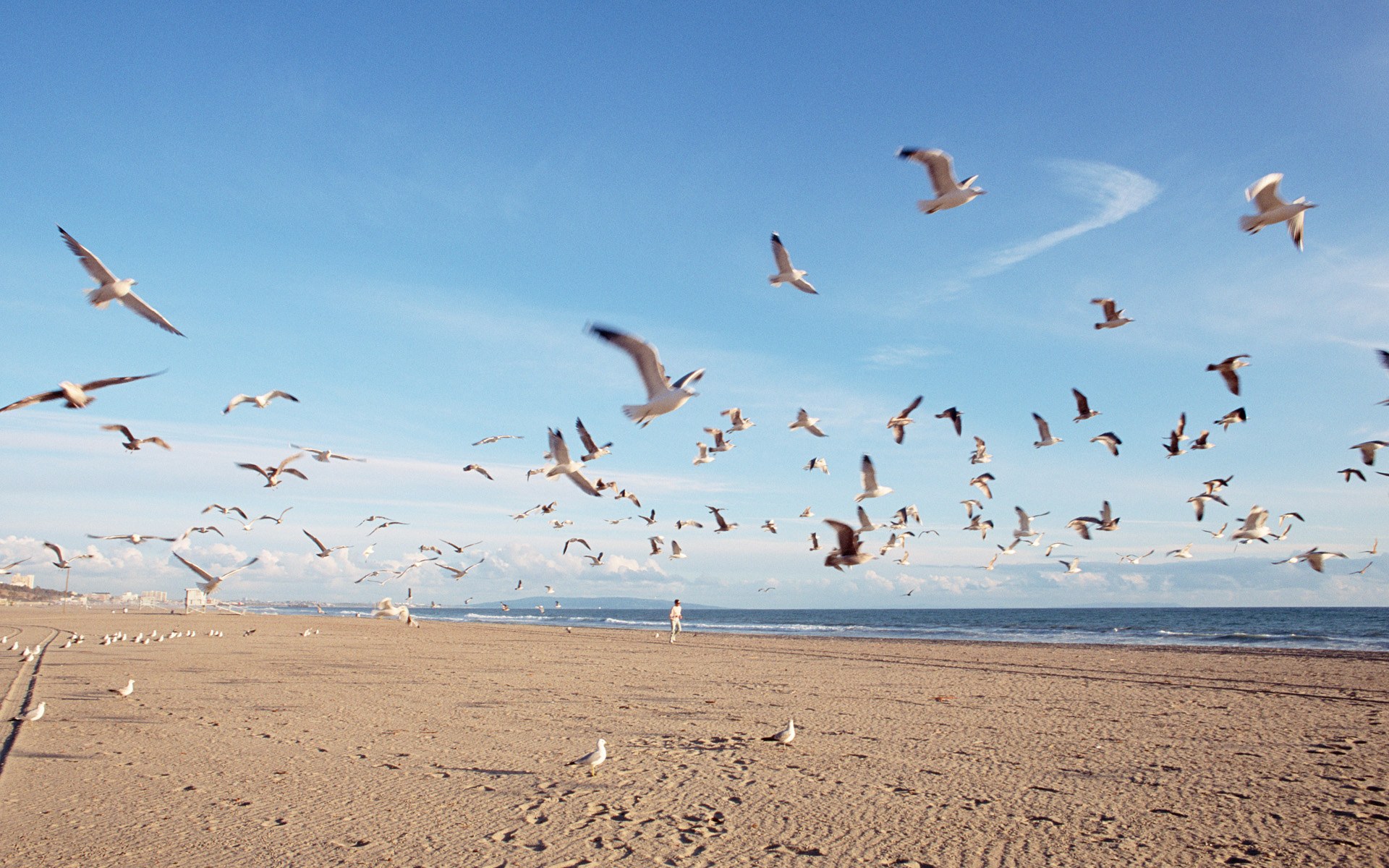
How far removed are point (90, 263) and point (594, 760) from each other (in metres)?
8.80

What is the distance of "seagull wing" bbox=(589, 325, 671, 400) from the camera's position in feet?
30.6

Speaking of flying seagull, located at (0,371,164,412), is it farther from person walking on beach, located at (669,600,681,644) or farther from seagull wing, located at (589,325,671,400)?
person walking on beach, located at (669,600,681,644)

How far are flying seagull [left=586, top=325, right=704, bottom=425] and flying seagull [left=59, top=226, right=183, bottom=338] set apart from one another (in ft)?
18.7

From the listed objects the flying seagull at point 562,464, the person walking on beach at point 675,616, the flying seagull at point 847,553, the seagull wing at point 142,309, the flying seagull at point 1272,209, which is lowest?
the person walking on beach at point 675,616

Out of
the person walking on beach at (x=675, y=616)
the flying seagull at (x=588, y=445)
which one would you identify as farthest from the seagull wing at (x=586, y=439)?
the person walking on beach at (x=675, y=616)

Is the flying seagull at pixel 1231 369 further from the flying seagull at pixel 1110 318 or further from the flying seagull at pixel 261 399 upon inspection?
the flying seagull at pixel 261 399

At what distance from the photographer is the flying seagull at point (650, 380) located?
941 centimetres

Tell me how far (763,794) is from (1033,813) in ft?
6.94

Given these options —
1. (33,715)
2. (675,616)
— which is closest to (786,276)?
(33,715)

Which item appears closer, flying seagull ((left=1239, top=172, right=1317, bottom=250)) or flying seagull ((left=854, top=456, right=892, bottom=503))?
flying seagull ((left=1239, top=172, right=1317, bottom=250))

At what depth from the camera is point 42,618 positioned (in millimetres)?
40312

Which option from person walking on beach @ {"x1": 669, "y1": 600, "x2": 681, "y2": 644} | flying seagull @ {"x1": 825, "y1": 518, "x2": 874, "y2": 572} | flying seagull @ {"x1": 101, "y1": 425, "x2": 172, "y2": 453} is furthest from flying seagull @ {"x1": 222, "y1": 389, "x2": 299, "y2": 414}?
person walking on beach @ {"x1": 669, "y1": 600, "x2": 681, "y2": 644}

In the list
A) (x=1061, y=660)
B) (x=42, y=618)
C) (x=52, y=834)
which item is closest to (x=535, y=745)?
(x=52, y=834)

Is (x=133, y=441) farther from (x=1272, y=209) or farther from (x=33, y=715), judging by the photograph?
(x=1272, y=209)
